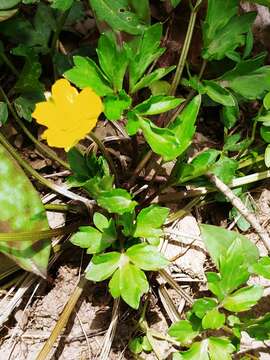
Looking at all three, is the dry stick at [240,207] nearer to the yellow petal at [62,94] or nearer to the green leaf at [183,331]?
the green leaf at [183,331]

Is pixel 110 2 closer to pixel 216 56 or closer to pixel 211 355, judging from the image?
pixel 216 56

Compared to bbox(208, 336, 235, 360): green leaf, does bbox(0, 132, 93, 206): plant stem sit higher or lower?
higher

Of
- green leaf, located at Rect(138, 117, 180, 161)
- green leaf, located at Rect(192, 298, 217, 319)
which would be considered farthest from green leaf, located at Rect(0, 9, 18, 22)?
green leaf, located at Rect(192, 298, 217, 319)

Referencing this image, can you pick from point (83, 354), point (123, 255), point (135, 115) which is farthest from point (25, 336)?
point (135, 115)

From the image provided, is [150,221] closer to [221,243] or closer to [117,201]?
[117,201]

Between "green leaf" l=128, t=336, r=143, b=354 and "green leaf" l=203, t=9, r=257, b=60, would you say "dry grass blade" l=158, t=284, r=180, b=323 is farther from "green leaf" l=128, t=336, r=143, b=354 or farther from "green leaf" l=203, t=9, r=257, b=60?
"green leaf" l=203, t=9, r=257, b=60

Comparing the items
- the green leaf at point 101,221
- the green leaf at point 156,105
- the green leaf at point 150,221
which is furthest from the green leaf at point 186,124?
the green leaf at point 101,221
